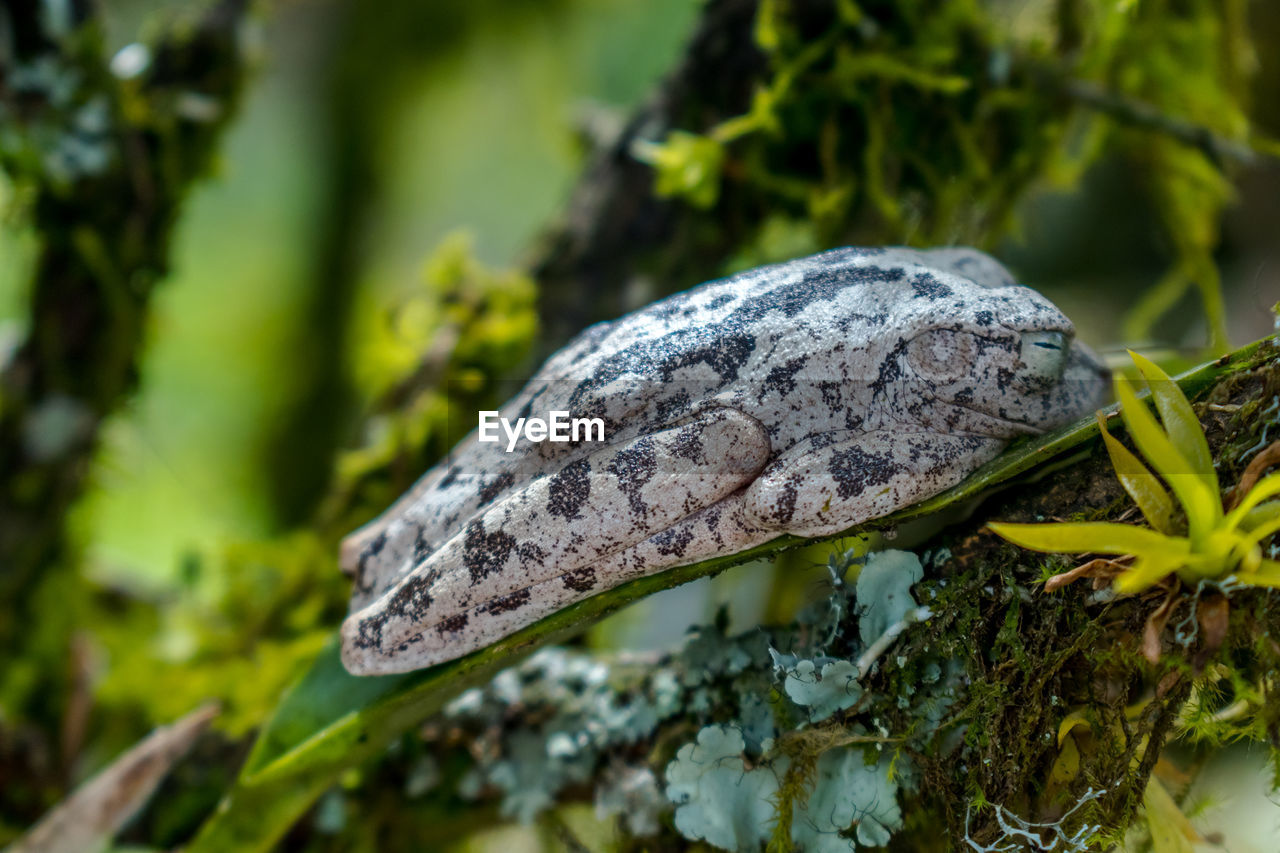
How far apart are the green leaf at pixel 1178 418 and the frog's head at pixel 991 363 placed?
0.14m

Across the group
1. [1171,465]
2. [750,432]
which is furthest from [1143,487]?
[750,432]

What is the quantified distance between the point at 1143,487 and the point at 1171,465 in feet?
0.10

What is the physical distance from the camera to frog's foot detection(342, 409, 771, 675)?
0.87 m

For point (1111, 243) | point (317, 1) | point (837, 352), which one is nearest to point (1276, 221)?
point (1111, 243)

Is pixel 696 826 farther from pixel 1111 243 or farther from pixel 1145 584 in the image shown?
pixel 1111 243

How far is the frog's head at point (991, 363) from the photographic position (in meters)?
0.87

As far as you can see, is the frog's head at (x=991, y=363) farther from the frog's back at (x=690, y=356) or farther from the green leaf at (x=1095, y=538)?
the green leaf at (x=1095, y=538)

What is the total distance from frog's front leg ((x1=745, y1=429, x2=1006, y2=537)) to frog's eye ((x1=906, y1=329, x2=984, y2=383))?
70 mm

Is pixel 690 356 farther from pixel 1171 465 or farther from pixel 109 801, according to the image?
pixel 109 801

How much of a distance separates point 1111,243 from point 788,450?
3.02 meters

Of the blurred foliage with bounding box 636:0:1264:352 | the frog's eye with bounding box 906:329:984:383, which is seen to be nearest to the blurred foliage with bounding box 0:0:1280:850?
the blurred foliage with bounding box 636:0:1264:352

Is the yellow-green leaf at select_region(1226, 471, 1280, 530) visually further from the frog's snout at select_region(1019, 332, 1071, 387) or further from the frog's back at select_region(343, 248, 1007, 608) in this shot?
the frog's back at select_region(343, 248, 1007, 608)

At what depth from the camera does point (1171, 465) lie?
70 centimetres

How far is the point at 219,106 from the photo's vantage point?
1.83 m
